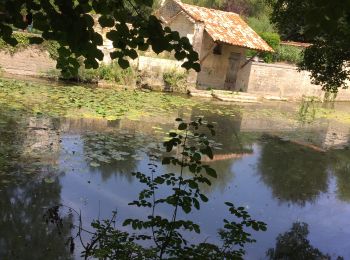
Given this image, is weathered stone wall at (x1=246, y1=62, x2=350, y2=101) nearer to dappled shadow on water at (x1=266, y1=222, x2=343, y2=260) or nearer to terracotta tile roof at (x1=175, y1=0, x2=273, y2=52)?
terracotta tile roof at (x1=175, y1=0, x2=273, y2=52)

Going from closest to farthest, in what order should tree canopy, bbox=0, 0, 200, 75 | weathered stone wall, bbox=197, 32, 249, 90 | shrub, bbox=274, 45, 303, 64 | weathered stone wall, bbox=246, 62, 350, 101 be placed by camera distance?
1. tree canopy, bbox=0, 0, 200, 75
2. weathered stone wall, bbox=197, 32, 249, 90
3. weathered stone wall, bbox=246, 62, 350, 101
4. shrub, bbox=274, 45, 303, 64

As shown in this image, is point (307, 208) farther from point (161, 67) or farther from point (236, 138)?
point (161, 67)

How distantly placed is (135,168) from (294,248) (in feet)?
11.5

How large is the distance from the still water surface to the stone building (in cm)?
1088

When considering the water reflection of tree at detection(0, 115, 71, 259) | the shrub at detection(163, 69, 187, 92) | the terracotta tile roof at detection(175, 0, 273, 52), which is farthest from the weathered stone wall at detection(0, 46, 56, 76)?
the water reflection of tree at detection(0, 115, 71, 259)

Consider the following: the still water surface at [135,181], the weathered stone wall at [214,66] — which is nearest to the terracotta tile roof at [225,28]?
the weathered stone wall at [214,66]

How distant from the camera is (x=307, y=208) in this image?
7770 mm

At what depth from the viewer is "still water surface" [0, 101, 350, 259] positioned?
5906 millimetres

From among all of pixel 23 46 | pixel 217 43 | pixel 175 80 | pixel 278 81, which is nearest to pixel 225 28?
pixel 217 43

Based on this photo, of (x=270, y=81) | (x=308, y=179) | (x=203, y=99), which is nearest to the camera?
(x=308, y=179)

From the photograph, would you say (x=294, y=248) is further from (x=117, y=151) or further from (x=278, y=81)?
(x=278, y=81)

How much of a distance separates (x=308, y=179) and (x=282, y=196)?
1.65m

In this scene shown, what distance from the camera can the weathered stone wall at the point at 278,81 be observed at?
81.1ft

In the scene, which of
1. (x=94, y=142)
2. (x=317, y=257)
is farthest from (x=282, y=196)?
(x=94, y=142)
